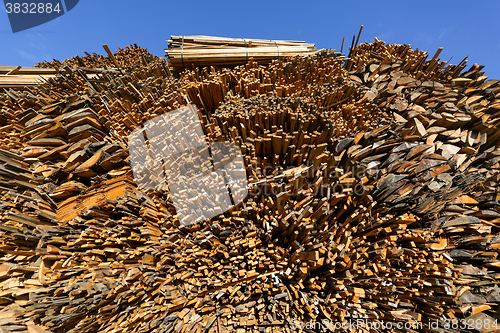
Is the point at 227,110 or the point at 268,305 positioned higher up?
the point at 227,110

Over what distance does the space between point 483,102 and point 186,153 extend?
4.69 metres

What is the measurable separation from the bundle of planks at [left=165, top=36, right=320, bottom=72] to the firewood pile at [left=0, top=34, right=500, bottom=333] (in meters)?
0.92

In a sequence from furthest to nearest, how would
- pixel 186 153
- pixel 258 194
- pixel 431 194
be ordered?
pixel 186 153
pixel 258 194
pixel 431 194

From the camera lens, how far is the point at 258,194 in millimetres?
2490

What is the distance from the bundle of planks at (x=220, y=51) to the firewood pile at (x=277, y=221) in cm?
92

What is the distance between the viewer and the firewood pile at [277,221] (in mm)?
2031

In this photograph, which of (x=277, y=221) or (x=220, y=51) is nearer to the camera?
(x=277, y=221)


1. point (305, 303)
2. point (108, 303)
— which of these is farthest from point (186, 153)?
point (305, 303)

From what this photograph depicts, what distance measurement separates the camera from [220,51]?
4.12 meters

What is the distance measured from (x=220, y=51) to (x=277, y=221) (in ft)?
11.9

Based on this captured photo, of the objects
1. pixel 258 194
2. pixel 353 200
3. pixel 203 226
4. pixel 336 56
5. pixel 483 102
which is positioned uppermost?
pixel 336 56

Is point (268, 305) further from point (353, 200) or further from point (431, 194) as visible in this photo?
point (431, 194)

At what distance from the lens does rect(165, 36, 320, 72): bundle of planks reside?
3.98m

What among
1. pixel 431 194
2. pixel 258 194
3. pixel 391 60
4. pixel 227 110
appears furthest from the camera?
pixel 391 60
